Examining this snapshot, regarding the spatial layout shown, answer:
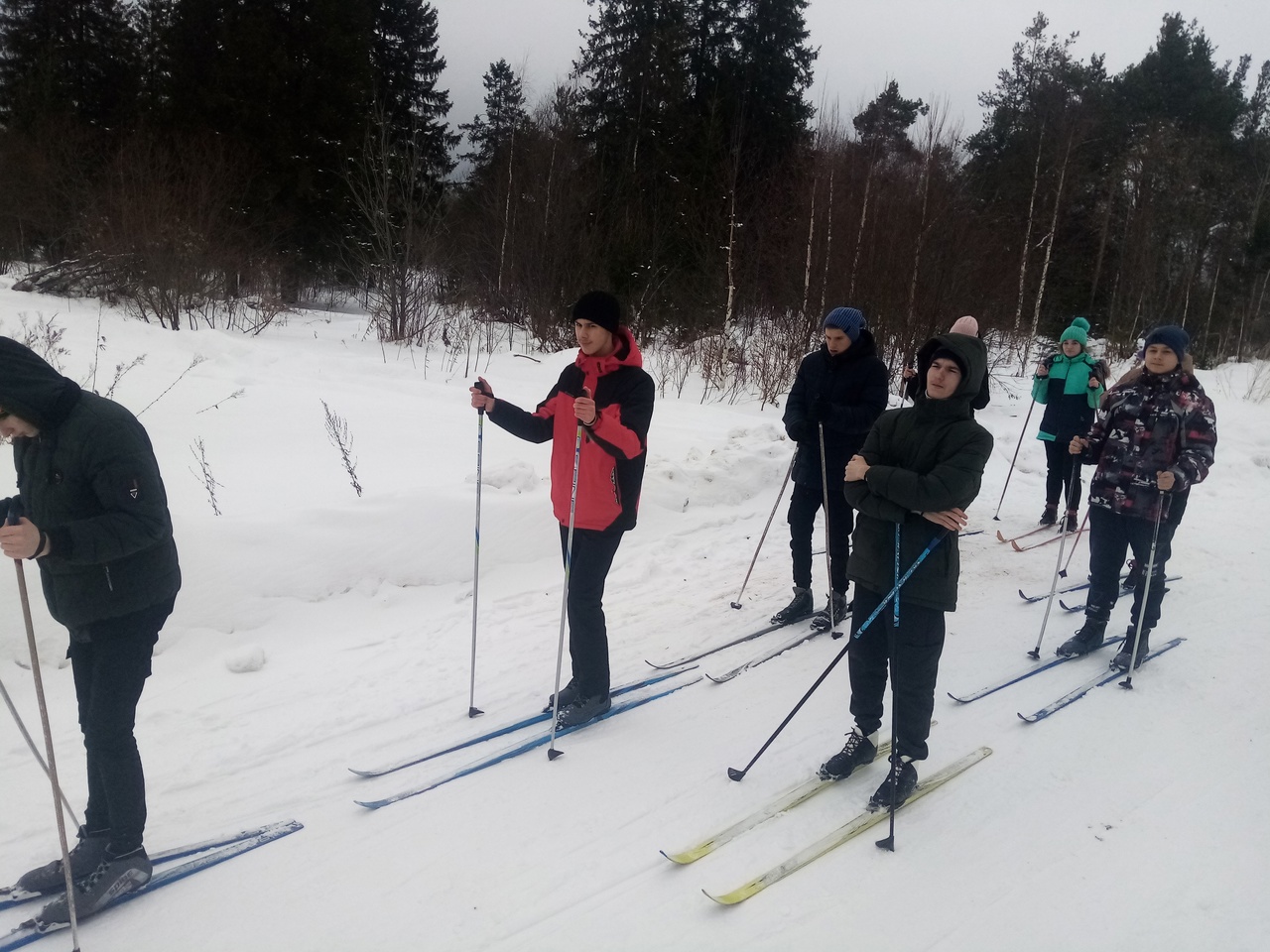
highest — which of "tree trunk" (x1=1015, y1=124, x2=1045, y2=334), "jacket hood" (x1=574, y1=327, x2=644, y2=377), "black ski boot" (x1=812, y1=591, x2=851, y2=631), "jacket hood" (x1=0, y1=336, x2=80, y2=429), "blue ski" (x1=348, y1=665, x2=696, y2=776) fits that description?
"tree trunk" (x1=1015, y1=124, x2=1045, y2=334)

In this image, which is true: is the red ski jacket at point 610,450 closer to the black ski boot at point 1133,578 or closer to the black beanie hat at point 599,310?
the black beanie hat at point 599,310

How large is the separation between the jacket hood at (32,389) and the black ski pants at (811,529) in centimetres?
352

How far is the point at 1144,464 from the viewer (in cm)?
405

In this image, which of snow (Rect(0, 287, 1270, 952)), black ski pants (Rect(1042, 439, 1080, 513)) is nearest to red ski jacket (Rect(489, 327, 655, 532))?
snow (Rect(0, 287, 1270, 952))

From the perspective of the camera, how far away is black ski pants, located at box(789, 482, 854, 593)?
4.37 metres

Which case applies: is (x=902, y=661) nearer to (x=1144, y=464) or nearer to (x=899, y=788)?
(x=899, y=788)

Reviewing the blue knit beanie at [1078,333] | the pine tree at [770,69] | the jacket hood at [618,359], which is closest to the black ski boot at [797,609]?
the jacket hood at [618,359]

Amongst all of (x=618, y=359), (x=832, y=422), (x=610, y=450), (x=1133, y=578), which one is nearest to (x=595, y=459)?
(x=610, y=450)

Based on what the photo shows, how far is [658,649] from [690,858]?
176 centimetres

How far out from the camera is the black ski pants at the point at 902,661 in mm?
2844

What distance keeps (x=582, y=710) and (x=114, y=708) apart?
5.93ft

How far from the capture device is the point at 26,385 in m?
2.11

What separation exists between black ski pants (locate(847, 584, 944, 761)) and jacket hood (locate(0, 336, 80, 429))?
2.79m

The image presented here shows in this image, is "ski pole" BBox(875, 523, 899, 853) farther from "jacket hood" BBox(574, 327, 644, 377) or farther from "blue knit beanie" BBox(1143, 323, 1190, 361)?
"blue knit beanie" BBox(1143, 323, 1190, 361)
